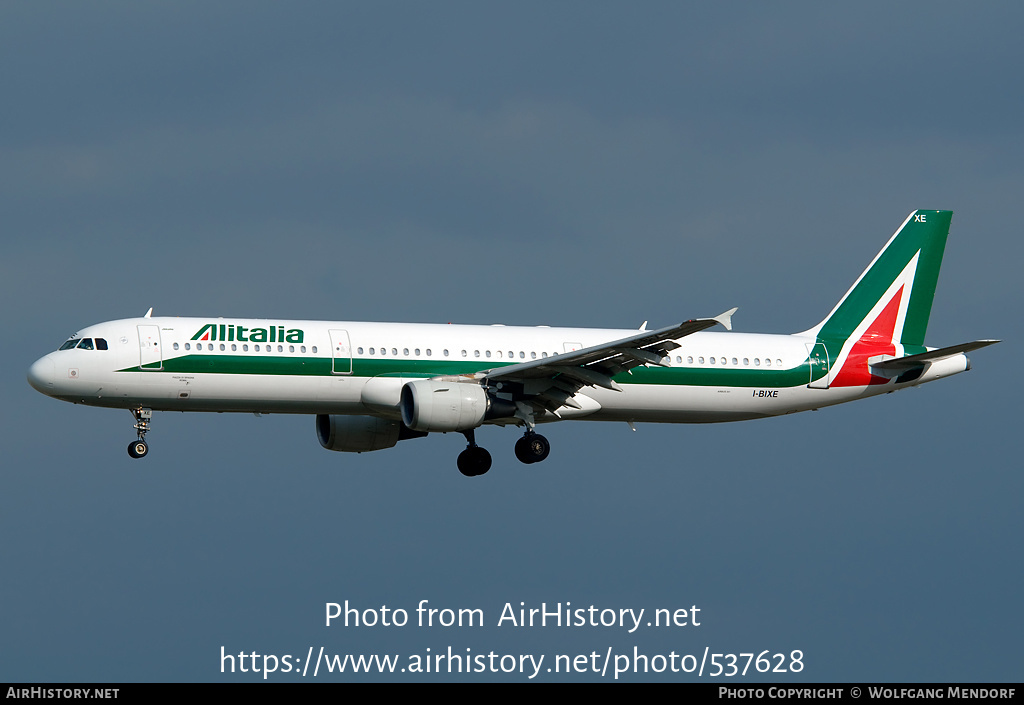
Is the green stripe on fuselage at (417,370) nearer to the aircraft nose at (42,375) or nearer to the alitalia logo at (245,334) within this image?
the alitalia logo at (245,334)

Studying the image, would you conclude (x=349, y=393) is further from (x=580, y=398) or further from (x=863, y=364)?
(x=863, y=364)

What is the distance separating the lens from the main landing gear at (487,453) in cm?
4947

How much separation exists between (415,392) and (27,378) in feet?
38.2

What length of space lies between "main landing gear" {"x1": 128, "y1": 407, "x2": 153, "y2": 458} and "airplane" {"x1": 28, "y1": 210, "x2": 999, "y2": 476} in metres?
A: 0.04

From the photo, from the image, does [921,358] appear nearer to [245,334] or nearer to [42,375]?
[245,334]

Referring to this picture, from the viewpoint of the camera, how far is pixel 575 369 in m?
46.9

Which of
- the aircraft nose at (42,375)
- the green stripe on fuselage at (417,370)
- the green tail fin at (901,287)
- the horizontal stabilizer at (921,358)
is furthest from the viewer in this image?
the green tail fin at (901,287)

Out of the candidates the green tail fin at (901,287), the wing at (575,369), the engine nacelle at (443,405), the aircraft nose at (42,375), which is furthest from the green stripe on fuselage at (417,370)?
the green tail fin at (901,287)

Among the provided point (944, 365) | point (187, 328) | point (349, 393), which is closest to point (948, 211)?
point (944, 365)

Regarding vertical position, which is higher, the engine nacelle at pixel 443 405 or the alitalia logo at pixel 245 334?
the alitalia logo at pixel 245 334

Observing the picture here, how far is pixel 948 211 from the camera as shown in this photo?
185ft

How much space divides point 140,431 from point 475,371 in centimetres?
1040

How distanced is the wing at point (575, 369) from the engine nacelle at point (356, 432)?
5479 millimetres

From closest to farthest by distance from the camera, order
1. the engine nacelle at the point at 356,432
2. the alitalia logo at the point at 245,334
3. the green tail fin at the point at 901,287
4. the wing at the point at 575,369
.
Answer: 1. the wing at the point at 575,369
2. the alitalia logo at the point at 245,334
3. the engine nacelle at the point at 356,432
4. the green tail fin at the point at 901,287
